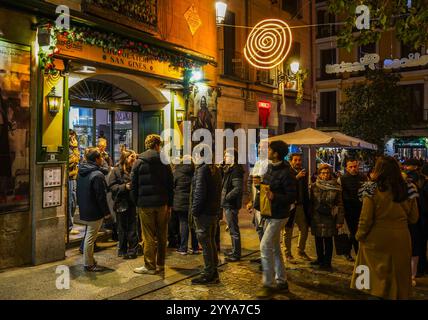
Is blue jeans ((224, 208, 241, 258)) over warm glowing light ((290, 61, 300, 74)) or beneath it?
beneath

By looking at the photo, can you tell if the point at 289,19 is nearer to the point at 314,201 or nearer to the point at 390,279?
the point at 314,201

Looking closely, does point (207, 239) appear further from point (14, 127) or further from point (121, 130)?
point (121, 130)

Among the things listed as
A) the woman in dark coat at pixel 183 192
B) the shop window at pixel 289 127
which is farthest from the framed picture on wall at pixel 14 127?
the shop window at pixel 289 127

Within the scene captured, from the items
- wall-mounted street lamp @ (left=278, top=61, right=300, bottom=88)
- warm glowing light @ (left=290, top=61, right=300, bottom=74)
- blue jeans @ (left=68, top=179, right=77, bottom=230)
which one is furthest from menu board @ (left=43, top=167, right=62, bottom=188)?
warm glowing light @ (left=290, top=61, right=300, bottom=74)

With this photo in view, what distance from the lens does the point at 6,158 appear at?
6879mm

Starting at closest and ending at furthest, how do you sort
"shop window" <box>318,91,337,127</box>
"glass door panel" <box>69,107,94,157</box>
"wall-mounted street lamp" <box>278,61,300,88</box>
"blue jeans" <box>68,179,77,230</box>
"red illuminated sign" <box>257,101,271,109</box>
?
1. "blue jeans" <box>68,179,77,230</box>
2. "glass door panel" <box>69,107,94,157</box>
3. "red illuminated sign" <box>257,101,271,109</box>
4. "wall-mounted street lamp" <box>278,61,300,88</box>
5. "shop window" <box>318,91,337,127</box>

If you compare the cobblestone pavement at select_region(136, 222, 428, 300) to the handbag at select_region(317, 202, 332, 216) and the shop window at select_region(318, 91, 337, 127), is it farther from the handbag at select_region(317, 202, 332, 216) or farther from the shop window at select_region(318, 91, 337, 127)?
the shop window at select_region(318, 91, 337, 127)

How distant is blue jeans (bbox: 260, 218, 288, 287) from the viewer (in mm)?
5754

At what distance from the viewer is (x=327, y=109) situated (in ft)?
123

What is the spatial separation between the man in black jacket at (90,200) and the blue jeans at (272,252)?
2.62 metres

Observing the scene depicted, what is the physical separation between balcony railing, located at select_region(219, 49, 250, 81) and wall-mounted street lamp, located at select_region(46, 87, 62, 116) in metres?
7.25

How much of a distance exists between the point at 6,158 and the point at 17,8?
2480 millimetres
